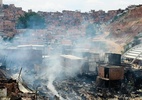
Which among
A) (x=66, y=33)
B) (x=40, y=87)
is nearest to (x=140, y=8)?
(x=66, y=33)

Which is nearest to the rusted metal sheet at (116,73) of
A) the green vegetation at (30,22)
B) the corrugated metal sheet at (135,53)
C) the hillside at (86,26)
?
the corrugated metal sheet at (135,53)

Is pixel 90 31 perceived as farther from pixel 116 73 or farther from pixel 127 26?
pixel 116 73

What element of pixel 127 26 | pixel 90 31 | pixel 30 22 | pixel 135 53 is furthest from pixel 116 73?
pixel 30 22

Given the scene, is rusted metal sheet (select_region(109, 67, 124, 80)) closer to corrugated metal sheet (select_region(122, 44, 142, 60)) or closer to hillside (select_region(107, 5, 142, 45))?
corrugated metal sheet (select_region(122, 44, 142, 60))

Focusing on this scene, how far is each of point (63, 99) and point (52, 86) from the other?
3.20m

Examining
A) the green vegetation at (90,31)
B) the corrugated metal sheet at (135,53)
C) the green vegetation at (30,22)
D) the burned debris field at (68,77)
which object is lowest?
the burned debris field at (68,77)

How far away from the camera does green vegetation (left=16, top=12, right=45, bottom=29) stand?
1779 inches

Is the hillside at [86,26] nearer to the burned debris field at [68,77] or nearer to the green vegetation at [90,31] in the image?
the green vegetation at [90,31]

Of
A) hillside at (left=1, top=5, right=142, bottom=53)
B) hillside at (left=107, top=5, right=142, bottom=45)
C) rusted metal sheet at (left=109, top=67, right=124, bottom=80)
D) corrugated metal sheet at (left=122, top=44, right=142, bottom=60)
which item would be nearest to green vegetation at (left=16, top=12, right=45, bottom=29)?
hillside at (left=1, top=5, right=142, bottom=53)

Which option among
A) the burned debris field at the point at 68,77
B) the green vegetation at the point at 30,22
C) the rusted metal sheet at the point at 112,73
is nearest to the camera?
the burned debris field at the point at 68,77

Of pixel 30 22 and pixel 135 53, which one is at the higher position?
pixel 30 22

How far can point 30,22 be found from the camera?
45.8 meters

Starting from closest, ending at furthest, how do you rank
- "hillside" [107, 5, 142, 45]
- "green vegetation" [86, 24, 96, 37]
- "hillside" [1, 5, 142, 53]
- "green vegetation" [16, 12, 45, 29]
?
"hillside" [1, 5, 142, 53] → "hillside" [107, 5, 142, 45] → "green vegetation" [86, 24, 96, 37] → "green vegetation" [16, 12, 45, 29]

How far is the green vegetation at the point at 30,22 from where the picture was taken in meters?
45.2
